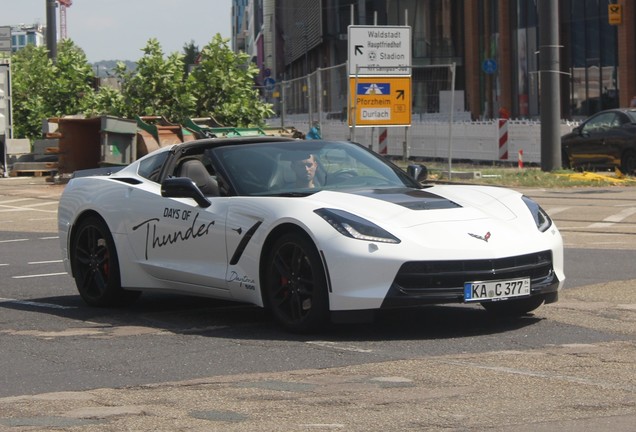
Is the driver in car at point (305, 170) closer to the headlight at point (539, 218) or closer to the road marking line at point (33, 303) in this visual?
the headlight at point (539, 218)

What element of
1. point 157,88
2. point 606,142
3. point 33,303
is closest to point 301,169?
point 33,303

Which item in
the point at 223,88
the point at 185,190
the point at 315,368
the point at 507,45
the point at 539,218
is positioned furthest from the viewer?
the point at 507,45

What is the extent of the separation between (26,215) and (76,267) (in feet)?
40.6

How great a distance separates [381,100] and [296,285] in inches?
779

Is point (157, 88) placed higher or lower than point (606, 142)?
higher

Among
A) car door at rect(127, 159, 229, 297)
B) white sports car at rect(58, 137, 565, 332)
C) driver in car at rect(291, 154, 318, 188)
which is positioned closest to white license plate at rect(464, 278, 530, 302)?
white sports car at rect(58, 137, 565, 332)

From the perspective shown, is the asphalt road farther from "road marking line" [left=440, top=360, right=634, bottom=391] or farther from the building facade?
the building facade

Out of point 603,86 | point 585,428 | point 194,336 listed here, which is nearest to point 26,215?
point 194,336

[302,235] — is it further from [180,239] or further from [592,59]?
[592,59]

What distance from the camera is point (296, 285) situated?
8133 mm

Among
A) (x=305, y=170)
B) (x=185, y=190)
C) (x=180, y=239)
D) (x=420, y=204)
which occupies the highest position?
(x=305, y=170)

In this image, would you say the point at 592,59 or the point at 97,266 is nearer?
the point at 97,266

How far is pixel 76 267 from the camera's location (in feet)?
33.6

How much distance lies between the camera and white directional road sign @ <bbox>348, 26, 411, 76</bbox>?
27.4m
